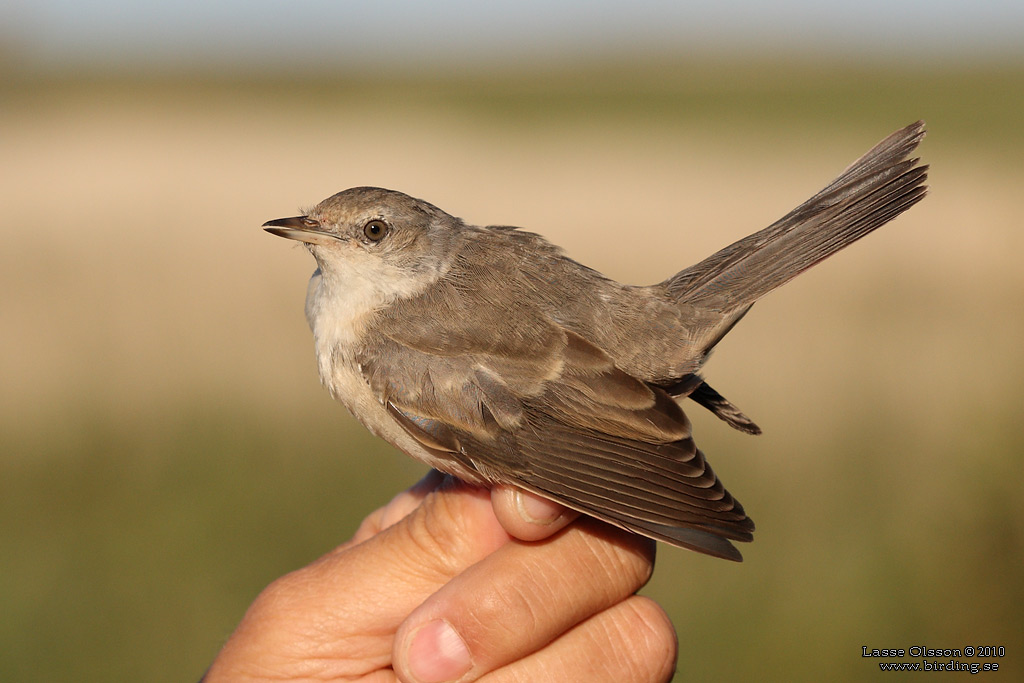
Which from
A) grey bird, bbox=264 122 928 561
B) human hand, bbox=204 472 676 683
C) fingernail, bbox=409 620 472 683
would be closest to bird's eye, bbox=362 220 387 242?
grey bird, bbox=264 122 928 561

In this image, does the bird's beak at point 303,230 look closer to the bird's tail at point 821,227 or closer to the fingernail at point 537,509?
the fingernail at point 537,509

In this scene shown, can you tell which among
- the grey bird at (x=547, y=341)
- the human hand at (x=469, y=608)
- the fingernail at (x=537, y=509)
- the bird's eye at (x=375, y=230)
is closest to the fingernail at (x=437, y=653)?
the human hand at (x=469, y=608)

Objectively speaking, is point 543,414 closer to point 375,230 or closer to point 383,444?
point 375,230

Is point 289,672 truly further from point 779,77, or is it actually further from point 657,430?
point 779,77

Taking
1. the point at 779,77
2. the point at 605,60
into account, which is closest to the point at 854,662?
the point at 779,77

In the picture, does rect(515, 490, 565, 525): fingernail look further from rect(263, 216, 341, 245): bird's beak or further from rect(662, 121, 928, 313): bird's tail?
rect(263, 216, 341, 245): bird's beak

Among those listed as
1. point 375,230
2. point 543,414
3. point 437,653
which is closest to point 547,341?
point 543,414

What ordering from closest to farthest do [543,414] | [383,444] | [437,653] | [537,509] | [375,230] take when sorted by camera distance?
1. [437,653]
2. [537,509]
3. [543,414]
4. [375,230]
5. [383,444]
